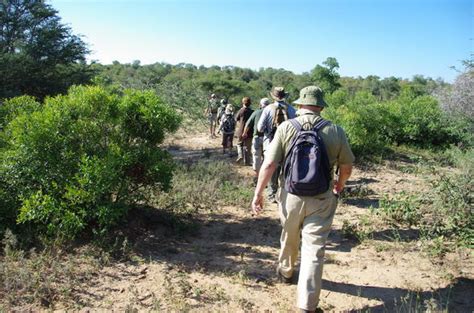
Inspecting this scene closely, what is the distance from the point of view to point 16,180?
4.66m

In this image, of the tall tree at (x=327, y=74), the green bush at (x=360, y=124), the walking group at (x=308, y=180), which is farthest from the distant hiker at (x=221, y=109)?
the tall tree at (x=327, y=74)

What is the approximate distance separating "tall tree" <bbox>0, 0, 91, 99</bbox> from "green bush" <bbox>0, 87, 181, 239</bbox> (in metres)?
7.70

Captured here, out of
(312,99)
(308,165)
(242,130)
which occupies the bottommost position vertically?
(308,165)

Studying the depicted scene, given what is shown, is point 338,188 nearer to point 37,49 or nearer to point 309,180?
point 309,180

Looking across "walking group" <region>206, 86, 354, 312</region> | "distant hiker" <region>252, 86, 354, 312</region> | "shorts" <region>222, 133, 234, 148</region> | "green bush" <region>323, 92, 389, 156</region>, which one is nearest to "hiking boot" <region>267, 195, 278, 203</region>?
"walking group" <region>206, 86, 354, 312</region>

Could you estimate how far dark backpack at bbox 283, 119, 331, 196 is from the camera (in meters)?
3.28

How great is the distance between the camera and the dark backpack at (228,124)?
1068 cm

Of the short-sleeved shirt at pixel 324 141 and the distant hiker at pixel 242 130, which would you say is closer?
the short-sleeved shirt at pixel 324 141

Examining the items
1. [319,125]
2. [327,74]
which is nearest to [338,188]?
[319,125]

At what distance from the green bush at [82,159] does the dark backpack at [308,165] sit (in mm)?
2256

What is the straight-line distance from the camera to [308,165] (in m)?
3.31

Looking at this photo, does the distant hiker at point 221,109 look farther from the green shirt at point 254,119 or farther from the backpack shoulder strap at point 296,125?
the backpack shoulder strap at point 296,125

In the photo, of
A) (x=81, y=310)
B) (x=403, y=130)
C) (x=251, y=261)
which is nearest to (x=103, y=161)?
(x=81, y=310)

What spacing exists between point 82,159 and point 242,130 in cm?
480
